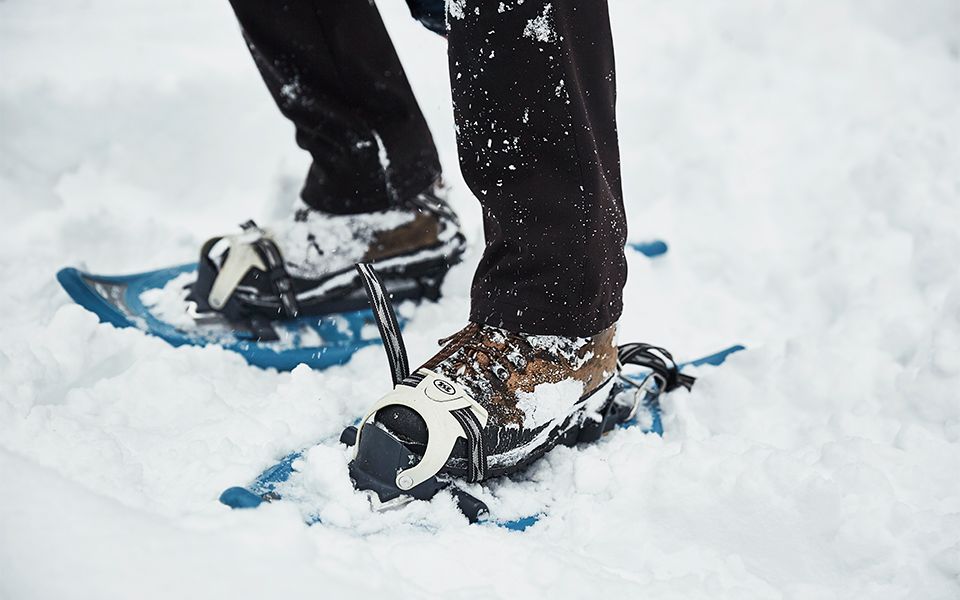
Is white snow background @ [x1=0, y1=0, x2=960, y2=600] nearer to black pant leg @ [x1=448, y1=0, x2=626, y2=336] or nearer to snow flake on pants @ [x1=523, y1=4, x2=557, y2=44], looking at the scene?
black pant leg @ [x1=448, y1=0, x2=626, y2=336]

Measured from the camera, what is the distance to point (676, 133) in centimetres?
282

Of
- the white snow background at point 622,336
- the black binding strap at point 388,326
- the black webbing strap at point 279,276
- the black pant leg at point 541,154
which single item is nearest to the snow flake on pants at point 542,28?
the black pant leg at point 541,154

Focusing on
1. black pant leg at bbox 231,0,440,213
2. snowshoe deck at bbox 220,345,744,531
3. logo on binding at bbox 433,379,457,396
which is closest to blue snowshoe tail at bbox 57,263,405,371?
black pant leg at bbox 231,0,440,213

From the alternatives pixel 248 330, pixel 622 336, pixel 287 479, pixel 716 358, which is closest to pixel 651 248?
pixel 622 336

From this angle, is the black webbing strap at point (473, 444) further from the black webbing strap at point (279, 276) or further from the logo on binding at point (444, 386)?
the black webbing strap at point (279, 276)

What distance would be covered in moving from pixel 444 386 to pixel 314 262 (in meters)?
0.73

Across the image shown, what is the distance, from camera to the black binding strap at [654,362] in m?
1.61

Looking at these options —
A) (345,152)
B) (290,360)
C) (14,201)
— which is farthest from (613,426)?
(14,201)

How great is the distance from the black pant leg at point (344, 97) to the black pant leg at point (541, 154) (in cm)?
65

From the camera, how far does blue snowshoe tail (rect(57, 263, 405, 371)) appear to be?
1734 mm

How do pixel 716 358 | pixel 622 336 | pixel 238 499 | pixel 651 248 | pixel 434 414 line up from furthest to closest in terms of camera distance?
1. pixel 651 248
2. pixel 622 336
3. pixel 716 358
4. pixel 434 414
5. pixel 238 499

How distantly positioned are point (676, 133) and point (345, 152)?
130 cm

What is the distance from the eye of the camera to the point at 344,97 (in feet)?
6.15

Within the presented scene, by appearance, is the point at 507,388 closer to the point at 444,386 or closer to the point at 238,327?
the point at 444,386
